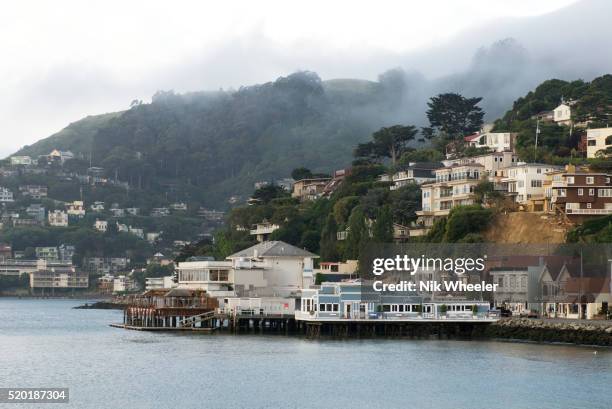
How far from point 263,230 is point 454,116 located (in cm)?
2830

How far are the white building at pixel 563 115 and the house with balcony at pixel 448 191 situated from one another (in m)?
15.7

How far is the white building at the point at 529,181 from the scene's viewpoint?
4405 inches

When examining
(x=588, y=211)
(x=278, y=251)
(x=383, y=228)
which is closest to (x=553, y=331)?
(x=588, y=211)

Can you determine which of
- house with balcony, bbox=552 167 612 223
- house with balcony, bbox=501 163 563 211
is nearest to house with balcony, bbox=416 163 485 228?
house with balcony, bbox=501 163 563 211

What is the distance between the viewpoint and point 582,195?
347 ft

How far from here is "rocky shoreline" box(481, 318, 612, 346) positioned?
73.0 m

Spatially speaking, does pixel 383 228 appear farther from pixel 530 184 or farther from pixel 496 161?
pixel 496 161

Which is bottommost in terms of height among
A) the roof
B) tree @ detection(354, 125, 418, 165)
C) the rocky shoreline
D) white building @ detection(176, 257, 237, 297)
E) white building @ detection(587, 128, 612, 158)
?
the rocky shoreline

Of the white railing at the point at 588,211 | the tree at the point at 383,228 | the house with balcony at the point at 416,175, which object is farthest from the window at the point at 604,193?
the house with balcony at the point at 416,175

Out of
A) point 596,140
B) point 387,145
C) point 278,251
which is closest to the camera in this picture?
point 278,251

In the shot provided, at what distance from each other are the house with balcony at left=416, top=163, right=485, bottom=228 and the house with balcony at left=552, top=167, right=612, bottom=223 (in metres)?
12.3

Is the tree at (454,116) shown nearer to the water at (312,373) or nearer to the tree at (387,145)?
the tree at (387,145)

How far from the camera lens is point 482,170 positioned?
120m

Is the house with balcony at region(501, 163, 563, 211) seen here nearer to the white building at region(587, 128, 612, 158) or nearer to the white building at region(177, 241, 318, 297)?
the white building at region(587, 128, 612, 158)
